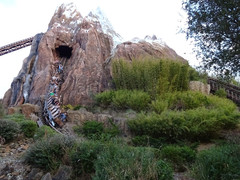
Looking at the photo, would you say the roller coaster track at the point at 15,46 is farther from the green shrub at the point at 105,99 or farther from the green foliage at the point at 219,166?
the green foliage at the point at 219,166

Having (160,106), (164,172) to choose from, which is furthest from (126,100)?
(164,172)

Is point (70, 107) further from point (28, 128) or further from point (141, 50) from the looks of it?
point (141, 50)

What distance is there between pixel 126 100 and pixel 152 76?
1.82 meters

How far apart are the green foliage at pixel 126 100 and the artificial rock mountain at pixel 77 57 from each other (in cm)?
197

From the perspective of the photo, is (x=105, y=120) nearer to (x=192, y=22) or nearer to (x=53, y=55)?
(x=192, y=22)

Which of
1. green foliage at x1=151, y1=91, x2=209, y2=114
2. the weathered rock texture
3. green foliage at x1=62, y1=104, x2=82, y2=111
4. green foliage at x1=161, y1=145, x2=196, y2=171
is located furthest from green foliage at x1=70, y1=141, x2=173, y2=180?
the weathered rock texture

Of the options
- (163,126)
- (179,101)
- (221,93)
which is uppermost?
(221,93)

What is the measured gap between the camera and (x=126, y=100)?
31.4ft

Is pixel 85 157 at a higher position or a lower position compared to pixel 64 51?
lower

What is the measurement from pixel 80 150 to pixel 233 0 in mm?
4561

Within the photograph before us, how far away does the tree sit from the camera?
505 cm

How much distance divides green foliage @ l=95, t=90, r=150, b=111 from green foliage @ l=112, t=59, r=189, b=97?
0.77 metres

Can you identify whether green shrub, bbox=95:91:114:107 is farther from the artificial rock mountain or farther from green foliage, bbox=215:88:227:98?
green foliage, bbox=215:88:227:98

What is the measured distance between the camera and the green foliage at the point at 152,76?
33.3 ft
